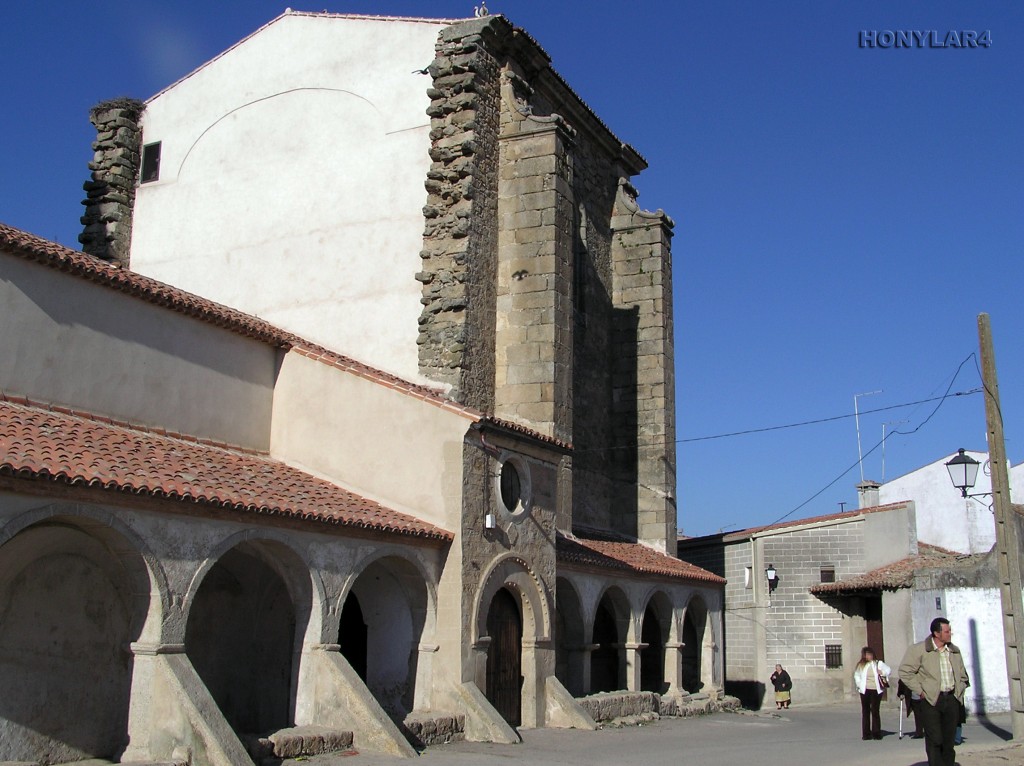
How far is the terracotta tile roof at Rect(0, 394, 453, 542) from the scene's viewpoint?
967cm

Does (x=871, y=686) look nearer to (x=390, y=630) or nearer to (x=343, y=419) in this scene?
(x=390, y=630)

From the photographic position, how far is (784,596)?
27172 mm

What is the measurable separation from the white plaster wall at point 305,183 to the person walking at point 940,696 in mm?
9817

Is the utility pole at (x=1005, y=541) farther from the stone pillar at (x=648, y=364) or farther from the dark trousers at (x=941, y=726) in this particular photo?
the stone pillar at (x=648, y=364)

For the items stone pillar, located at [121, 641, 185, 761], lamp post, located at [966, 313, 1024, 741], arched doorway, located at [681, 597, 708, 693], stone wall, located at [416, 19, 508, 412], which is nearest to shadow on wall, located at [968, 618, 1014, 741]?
arched doorway, located at [681, 597, 708, 693]

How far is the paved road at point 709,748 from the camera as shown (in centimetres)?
1171

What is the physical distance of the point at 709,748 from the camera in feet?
45.9

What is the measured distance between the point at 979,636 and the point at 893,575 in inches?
88.1

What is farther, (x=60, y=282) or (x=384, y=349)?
(x=384, y=349)

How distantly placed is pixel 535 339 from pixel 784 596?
1224 centimetres

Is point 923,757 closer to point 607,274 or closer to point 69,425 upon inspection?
point 69,425

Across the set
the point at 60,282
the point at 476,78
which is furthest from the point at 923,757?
the point at 476,78

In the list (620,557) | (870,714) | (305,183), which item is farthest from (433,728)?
(305,183)

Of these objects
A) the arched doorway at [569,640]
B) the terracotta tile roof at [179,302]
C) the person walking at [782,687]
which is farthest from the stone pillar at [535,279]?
the person walking at [782,687]
